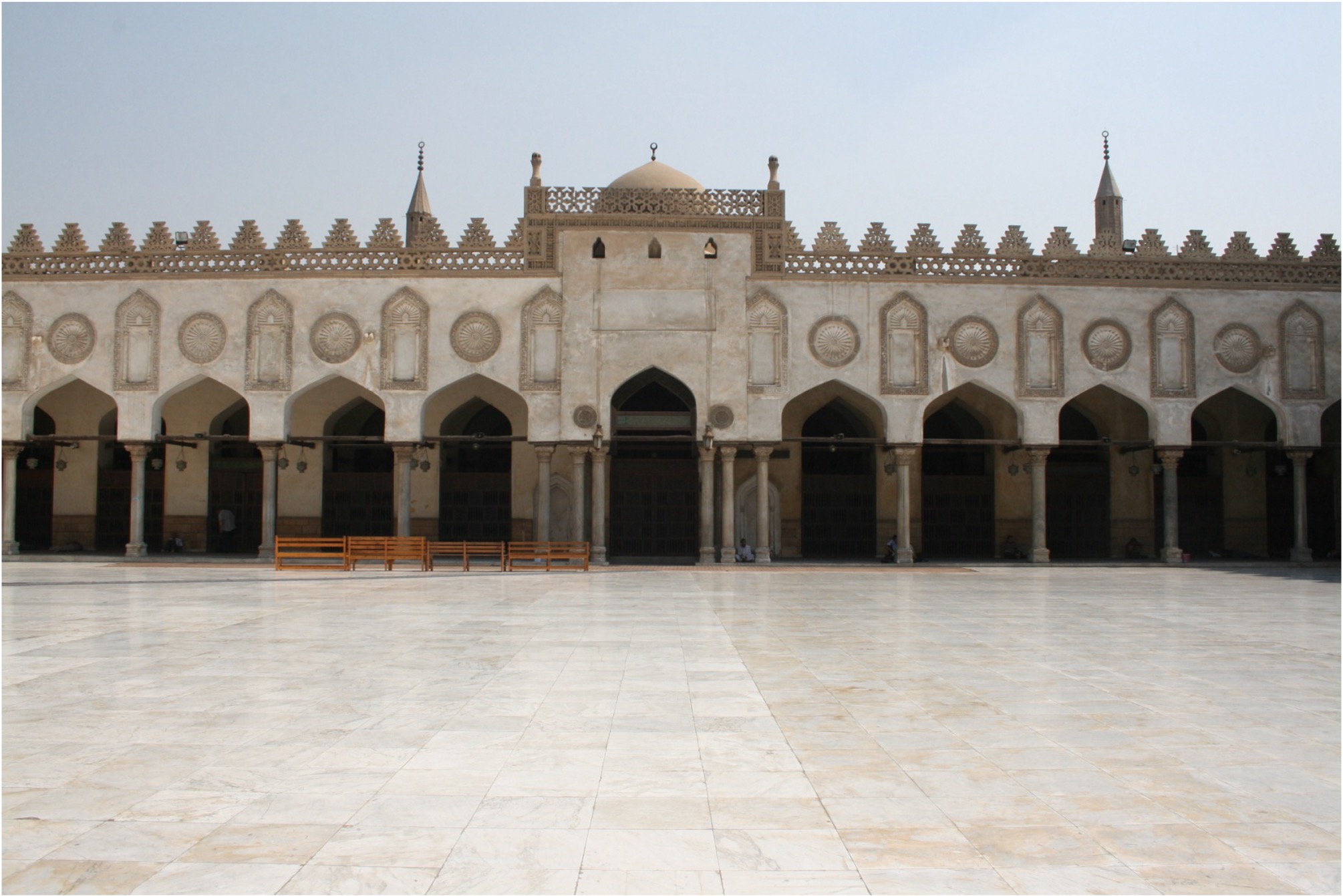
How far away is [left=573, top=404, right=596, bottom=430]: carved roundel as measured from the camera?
22969mm

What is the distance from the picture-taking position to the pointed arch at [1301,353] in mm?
23594

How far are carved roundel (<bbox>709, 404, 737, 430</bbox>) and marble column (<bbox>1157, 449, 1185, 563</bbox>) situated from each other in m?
9.63

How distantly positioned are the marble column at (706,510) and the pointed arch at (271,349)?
9.19m

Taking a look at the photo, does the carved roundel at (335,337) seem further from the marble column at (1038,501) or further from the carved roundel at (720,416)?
the marble column at (1038,501)

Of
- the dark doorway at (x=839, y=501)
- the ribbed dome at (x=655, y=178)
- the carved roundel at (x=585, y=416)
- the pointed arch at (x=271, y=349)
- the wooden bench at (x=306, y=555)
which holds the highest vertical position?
the ribbed dome at (x=655, y=178)

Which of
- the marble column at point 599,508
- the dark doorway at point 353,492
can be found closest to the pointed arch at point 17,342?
the dark doorway at point 353,492

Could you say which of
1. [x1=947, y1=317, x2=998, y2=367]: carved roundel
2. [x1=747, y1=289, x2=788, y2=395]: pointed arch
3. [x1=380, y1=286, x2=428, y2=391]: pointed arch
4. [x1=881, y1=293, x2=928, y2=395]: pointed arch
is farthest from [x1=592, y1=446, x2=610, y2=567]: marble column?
[x1=947, y1=317, x2=998, y2=367]: carved roundel

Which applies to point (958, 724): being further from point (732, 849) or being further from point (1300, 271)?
point (1300, 271)

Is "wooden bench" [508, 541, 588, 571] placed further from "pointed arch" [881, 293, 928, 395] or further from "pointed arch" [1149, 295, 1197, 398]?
"pointed arch" [1149, 295, 1197, 398]

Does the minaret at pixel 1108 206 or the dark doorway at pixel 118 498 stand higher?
the minaret at pixel 1108 206

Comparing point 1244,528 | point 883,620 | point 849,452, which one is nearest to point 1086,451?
point 1244,528

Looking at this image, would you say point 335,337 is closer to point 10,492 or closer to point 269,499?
point 269,499

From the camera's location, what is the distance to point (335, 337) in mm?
23141

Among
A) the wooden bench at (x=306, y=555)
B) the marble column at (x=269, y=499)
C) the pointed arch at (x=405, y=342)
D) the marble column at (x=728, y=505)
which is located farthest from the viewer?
the pointed arch at (x=405, y=342)
